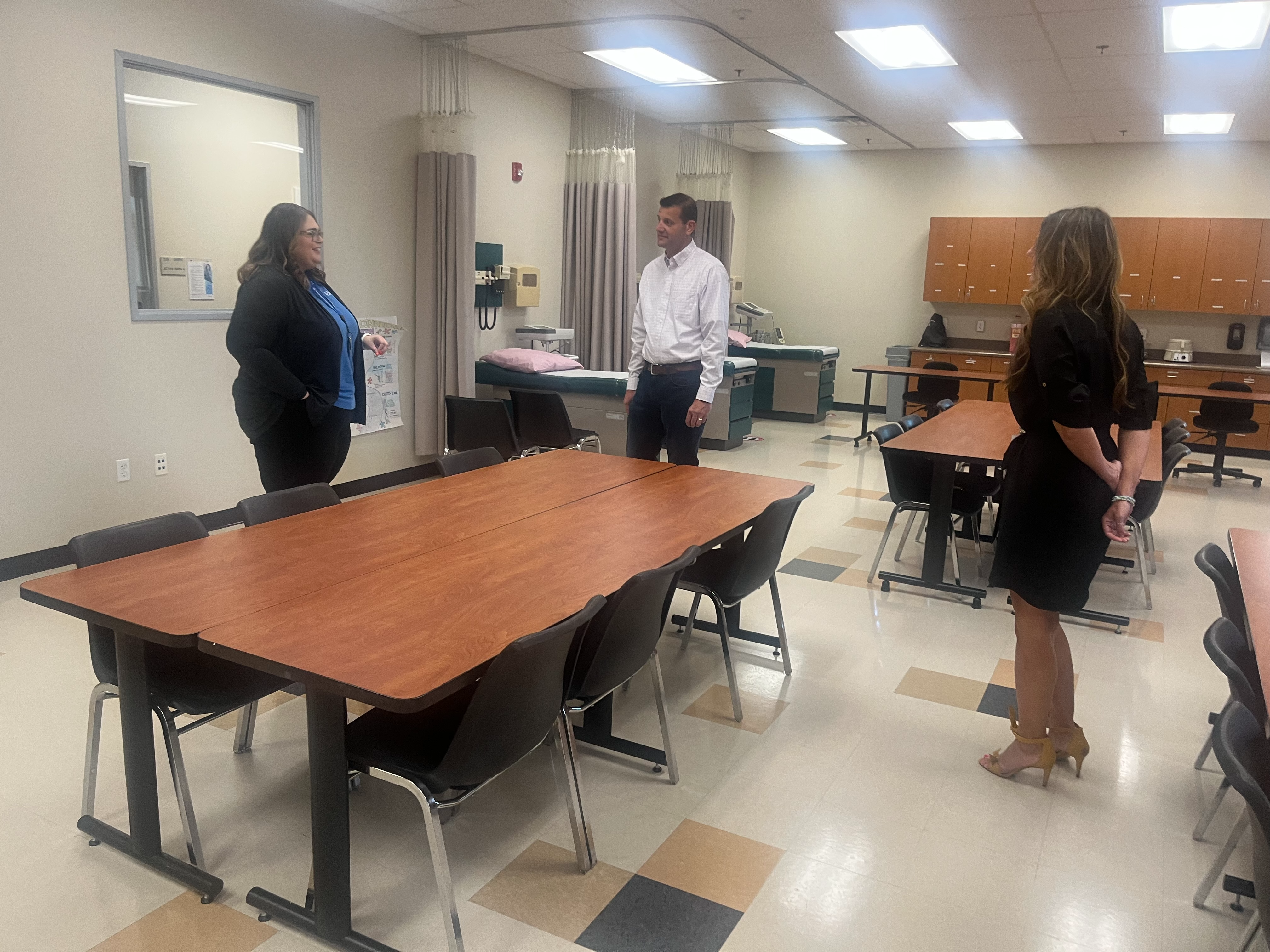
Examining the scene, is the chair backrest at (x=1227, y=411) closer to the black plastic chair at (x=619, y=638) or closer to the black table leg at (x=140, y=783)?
the black plastic chair at (x=619, y=638)

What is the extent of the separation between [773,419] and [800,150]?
3.10 m

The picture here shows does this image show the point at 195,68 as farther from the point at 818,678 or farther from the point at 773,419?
the point at 773,419

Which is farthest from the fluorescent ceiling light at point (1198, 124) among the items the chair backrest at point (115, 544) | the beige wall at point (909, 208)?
the chair backrest at point (115, 544)

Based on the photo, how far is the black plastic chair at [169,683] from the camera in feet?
7.18

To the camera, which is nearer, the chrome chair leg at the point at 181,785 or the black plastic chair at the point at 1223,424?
the chrome chair leg at the point at 181,785

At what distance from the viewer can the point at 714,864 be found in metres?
2.29

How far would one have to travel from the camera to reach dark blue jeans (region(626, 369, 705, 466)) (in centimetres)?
434

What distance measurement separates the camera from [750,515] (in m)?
3.00

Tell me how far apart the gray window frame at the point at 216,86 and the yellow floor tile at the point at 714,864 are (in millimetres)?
3566

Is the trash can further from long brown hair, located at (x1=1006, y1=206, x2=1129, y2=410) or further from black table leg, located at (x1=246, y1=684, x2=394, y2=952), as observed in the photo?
black table leg, located at (x1=246, y1=684, x2=394, y2=952)

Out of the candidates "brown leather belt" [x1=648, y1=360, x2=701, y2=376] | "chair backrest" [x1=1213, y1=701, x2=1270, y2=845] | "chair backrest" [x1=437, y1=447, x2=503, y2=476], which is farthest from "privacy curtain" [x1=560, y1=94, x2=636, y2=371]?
"chair backrest" [x1=1213, y1=701, x2=1270, y2=845]

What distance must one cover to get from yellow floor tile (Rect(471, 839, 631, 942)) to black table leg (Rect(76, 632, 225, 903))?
643mm

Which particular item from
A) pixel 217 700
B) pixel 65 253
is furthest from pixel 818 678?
pixel 65 253

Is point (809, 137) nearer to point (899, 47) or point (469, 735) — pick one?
point (899, 47)
